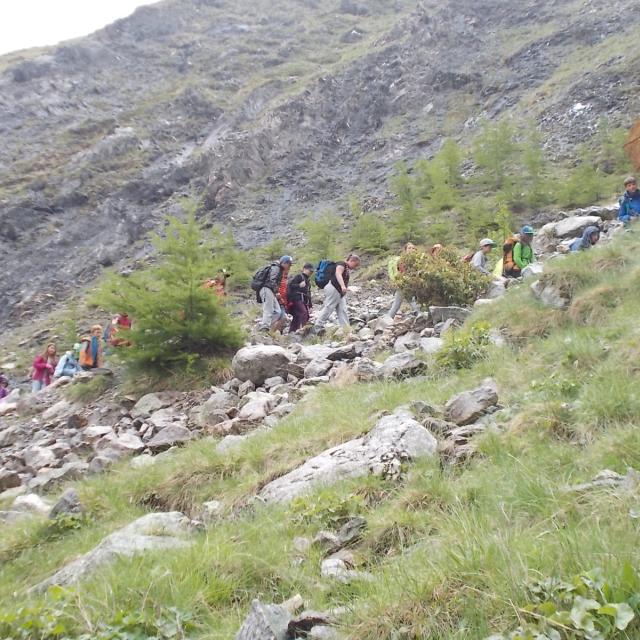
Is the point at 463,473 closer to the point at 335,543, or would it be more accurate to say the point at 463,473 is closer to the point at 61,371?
the point at 335,543

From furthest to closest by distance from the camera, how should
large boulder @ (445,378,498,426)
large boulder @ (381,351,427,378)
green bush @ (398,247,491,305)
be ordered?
green bush @ (398,247,491,305) → large boulder @ (381,351,427,378) → large boulder @ (445,378,498,426)

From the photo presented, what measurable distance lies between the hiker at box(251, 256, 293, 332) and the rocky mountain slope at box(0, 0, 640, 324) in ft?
57.2

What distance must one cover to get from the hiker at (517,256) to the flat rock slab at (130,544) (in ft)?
26.9

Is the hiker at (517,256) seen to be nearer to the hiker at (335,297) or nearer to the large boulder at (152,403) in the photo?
the hiker at (335,297)

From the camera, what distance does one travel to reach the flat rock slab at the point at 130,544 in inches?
112

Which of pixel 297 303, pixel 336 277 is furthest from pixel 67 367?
pixel 336 277

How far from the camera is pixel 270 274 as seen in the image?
10805mm

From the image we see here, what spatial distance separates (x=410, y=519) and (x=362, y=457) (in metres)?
0.97

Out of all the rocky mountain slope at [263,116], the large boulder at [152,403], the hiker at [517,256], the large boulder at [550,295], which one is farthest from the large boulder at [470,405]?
the rocky mountain slope at [263,116]

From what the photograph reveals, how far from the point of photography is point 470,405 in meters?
4.04

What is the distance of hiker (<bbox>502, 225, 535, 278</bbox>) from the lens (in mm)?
10031

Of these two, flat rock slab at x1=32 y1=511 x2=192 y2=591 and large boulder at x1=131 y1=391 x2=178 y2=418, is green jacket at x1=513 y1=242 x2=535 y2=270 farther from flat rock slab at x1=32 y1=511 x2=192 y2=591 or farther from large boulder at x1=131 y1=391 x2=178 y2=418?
flat rock slab at x1=32 y1=511 x2=192 y2=591

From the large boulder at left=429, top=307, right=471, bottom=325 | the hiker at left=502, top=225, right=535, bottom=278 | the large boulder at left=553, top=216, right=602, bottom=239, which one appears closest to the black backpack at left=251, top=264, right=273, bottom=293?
the large boulder at left=429, top=307, right=471, bottom=325

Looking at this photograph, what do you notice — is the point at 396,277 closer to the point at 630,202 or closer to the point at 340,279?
the point at 340,279
